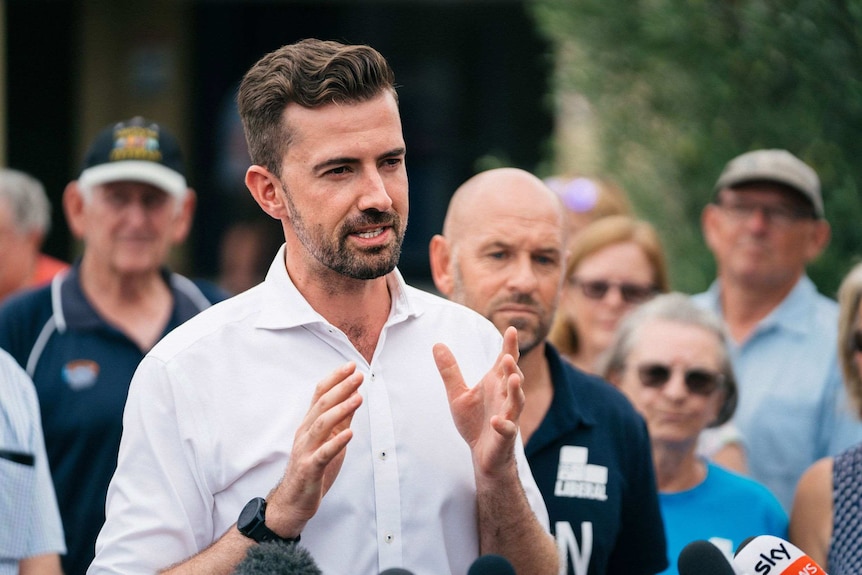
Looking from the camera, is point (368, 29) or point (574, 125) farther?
point (368, 29)

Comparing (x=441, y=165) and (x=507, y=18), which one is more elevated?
(x=507, y=18)

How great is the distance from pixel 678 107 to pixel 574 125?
285cm

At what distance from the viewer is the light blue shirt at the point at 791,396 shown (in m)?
5.00

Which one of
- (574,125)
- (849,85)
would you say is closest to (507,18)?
(574,125)

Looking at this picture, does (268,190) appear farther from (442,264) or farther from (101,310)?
(101,310)

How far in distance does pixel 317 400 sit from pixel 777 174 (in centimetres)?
352

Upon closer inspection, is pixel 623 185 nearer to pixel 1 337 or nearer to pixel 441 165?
pixel 1 337

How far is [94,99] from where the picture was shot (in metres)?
13.2

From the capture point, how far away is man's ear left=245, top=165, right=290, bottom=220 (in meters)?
2.90

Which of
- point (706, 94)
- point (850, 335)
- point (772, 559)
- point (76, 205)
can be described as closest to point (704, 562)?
point (772, 559)

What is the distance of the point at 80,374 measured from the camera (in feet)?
15.4

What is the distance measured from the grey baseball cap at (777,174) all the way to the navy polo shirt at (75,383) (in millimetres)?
2442

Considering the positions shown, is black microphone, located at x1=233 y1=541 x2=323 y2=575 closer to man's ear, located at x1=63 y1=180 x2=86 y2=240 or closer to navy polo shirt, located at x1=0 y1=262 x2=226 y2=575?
navy polo shirt, located at x1=0 y1=262 x2=226 y2=575

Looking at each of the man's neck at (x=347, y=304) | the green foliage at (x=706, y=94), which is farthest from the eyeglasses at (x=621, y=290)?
the man's neck at (x=347, y=304)
